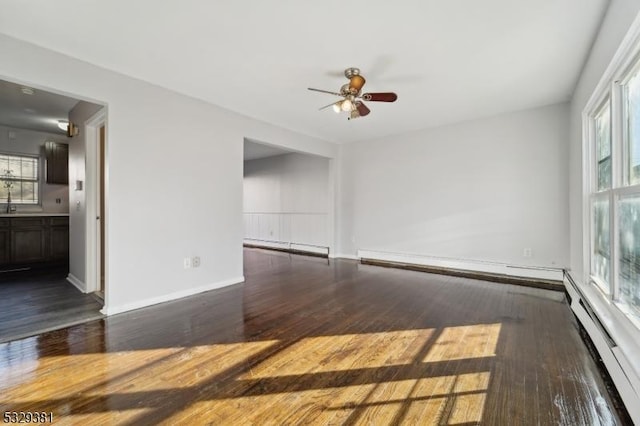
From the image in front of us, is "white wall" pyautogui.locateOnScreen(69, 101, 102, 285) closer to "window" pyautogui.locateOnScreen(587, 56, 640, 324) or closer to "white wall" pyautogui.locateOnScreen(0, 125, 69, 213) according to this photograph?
"white wall" pyautogui.locateOnScreen(0, 125, 69, 213)

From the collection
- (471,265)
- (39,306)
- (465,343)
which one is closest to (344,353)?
(465,343)

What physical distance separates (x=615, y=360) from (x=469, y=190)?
3289 mm

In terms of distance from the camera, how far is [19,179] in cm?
520

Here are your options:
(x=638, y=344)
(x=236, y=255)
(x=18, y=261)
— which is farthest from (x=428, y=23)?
(x=18, y=261)

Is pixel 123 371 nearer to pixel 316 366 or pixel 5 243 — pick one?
pixel 316 366

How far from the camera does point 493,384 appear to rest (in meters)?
1.73

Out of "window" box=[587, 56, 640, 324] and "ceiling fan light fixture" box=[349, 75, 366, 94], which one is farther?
"ceiling fan light fixture" box=[349, 75, 366, 94]

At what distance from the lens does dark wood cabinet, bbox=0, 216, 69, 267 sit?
451 centimetres

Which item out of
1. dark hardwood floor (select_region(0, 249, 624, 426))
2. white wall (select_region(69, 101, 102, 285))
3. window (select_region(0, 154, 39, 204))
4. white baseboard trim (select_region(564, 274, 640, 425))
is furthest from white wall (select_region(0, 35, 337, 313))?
window (select_region(0, 154, 39, 204))

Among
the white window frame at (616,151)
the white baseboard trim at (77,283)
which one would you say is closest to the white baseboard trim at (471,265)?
the white window frame at (616,151)

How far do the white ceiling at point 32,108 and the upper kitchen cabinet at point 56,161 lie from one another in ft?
1.10

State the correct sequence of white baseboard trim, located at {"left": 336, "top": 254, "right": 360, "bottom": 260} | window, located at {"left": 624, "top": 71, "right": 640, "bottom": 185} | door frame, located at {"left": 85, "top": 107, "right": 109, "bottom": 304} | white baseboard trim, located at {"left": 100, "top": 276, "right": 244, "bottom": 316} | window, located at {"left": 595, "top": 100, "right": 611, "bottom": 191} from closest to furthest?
1. window, located at {"left": 624, "top": 71, "right": 640, "bottom": 185}
2. window, located at {"left": 595, "top": 100, "right": 611, "bottom": 191}
3. white baseboard trim, located at {"left": 100, "top": 276, "right": 244, "bottom": 316}
4. door frame, located at {"left": 85, "top": 107, "right": 109, "bottom": 304}
5. white baseboard trim, located at {"left": 336, "top": 254, "right": 360, "bottom": 260}

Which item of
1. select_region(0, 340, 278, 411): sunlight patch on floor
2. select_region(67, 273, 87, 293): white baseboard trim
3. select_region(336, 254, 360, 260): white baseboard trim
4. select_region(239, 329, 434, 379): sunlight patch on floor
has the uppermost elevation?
select_region(67, 273, 87, 293): white baseboard trim

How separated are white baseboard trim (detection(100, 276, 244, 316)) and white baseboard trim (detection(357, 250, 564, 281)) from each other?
2.82 meters
